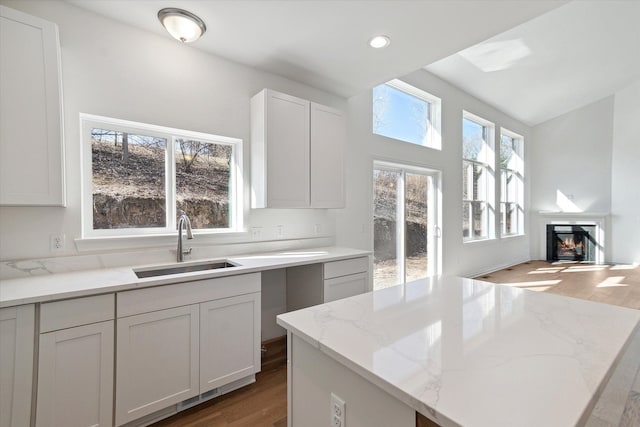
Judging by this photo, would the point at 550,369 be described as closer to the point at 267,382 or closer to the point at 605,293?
the point at 267,382

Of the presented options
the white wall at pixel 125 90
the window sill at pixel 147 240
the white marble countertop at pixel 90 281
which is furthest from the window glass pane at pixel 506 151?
the window sill at pixel 147 240

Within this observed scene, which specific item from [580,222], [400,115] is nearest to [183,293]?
[400,115]

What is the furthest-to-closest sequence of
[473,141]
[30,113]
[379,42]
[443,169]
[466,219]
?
1. [473,141]
2. [466,219]
3. [443,169]
4. [379,42]
5. [30,113]

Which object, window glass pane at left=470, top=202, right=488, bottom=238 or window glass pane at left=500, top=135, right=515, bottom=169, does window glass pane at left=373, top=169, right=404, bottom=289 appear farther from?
window glass pane at left=500, top=135, right=515, bottom=169

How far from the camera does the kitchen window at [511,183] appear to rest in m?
6.74

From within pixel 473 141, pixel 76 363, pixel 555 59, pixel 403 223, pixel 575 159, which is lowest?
pixel 76 363

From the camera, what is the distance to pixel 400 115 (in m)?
4.26

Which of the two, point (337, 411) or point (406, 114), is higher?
point (406, 114)

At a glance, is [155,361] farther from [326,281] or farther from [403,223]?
[403,223]

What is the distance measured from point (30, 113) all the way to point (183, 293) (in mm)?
1316

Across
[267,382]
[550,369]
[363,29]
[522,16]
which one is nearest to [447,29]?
[522,16]

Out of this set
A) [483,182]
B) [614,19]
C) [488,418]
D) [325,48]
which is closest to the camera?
[488,418]

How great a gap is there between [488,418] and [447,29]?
2.57m

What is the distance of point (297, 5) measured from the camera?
198cm
